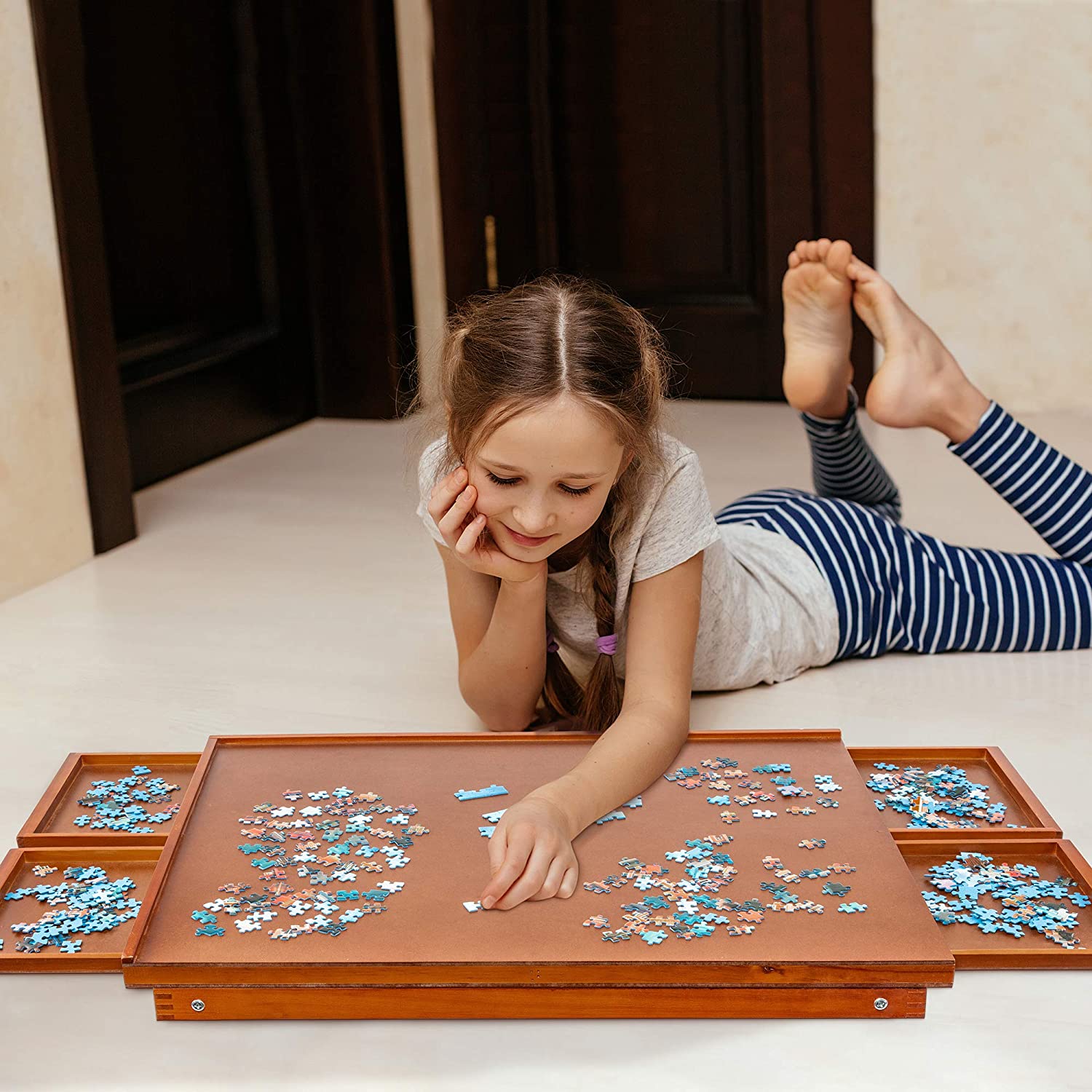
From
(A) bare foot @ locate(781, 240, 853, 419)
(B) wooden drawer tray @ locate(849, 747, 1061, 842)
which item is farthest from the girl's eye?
(A) bare foot @ locate(781, 240, 853, 419)

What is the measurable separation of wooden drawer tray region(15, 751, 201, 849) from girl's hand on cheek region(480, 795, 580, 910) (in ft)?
1.05

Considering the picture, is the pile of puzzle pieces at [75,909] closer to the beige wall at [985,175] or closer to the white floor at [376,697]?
the white floor at [376,697]

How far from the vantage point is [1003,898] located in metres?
1.27

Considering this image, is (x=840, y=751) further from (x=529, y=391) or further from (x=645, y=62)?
(x=645, y=62)

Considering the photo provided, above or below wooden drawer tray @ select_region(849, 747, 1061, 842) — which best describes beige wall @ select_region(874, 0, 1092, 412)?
above

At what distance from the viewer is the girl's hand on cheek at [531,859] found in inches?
47.3

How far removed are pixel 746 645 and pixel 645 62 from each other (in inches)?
81.5

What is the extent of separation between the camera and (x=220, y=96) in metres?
3.25

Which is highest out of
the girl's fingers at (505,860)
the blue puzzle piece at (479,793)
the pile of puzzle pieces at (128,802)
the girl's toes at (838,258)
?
the girl's toes at (838,258)

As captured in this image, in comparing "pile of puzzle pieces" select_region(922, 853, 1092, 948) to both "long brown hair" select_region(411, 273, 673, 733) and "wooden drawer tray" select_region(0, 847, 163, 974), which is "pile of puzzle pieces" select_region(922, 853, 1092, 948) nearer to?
"long brown hair" select_region(411, 273, 673, 733)

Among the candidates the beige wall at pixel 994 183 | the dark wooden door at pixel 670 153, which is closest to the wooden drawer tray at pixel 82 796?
the dark wooden door at pixel 670 153

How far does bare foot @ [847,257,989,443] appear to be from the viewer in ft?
6.51

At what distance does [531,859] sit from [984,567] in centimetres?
100

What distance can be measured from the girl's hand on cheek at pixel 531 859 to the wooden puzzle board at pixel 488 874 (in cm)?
1
